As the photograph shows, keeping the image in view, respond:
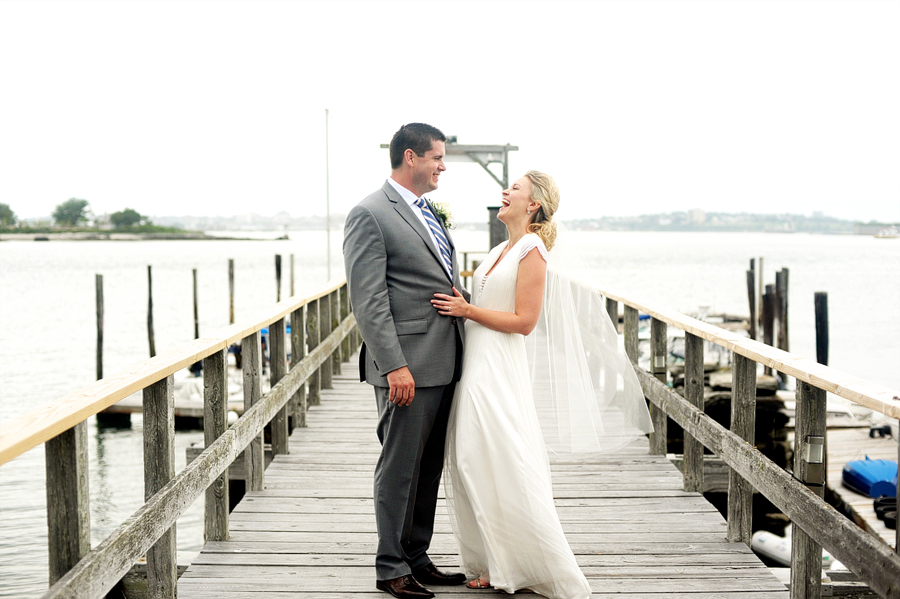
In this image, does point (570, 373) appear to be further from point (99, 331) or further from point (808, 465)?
point (99, 331)

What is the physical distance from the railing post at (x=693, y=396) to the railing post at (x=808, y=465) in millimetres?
1325

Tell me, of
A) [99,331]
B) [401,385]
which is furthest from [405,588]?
[99,331]

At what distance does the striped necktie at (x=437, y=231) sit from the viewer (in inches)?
118

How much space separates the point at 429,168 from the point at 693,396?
2125mm

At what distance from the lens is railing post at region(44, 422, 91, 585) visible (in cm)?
186

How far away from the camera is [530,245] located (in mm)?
3000

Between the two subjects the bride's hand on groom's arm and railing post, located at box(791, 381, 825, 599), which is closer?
railing post, located at box(791, 381, 825, 599)

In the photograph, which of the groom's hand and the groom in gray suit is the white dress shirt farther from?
the groom's hand

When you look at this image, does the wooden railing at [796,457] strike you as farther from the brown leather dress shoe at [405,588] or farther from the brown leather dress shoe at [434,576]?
the brown leather dress shoe at [405,588]

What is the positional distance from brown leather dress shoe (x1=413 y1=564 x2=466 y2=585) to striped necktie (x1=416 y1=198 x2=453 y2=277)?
3.91ft

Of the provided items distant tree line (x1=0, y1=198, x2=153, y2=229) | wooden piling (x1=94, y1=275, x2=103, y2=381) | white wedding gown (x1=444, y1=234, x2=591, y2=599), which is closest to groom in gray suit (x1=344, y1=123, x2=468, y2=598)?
white wedding gown (x1=444, y1=234, x2=591, y2=599)

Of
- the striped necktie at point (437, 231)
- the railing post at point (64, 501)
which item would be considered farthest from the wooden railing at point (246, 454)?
the striped necktie at point (437, 231)

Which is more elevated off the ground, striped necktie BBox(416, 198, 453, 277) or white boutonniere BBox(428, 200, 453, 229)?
white boutonniere BBox(428, 200, 453, 229)

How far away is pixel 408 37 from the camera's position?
20.9 metres
